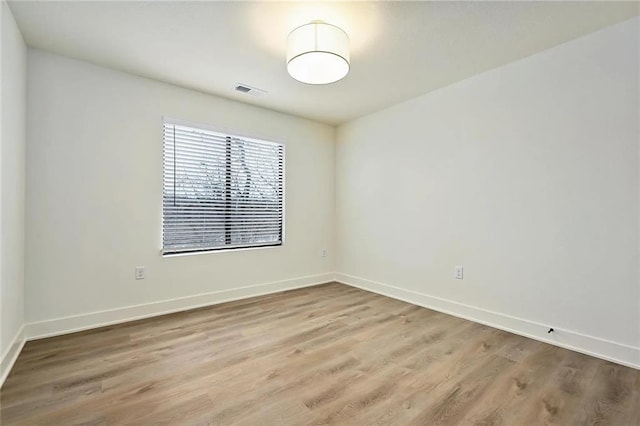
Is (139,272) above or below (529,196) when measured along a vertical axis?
below

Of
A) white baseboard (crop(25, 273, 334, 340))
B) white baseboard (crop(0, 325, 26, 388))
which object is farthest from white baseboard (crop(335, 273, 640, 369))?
white baseboard (crop(0, 325, 26, 388))

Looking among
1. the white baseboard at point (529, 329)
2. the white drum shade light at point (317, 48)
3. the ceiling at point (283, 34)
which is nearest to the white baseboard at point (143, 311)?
the white baseboard at point (529, 329)

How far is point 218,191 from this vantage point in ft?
11.7

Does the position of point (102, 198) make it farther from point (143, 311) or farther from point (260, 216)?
point (260, 216)

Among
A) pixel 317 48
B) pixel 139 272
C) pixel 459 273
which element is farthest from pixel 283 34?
pixel 459 273

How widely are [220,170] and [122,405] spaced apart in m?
2.48

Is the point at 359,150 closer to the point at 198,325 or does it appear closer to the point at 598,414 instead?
the point at 198,325

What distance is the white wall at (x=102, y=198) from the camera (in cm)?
254

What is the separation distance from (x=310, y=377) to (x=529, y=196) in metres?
2.34

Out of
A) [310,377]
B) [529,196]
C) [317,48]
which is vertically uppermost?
[317,48]

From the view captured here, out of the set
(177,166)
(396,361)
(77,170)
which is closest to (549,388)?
(396,361)

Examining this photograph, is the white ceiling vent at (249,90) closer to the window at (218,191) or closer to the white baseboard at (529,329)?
the window at (218,191)

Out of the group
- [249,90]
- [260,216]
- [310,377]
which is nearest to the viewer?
[310,377]

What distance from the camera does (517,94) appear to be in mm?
2705
